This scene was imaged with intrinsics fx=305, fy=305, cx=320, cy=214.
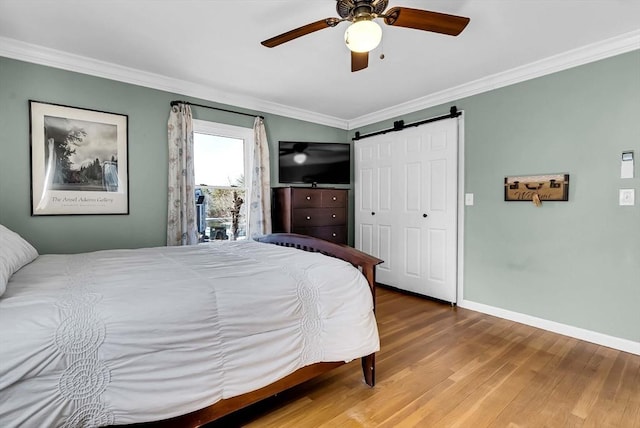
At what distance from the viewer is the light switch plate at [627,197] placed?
240cm

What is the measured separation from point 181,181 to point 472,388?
3.14m

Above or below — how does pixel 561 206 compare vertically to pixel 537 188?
below

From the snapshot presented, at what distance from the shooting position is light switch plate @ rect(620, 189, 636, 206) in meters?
2.40

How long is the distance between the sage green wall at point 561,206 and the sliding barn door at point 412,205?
0.69ft

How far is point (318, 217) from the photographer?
Result: 3922 millimetres

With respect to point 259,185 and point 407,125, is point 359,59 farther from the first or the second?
point 259,185

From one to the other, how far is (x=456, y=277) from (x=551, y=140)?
1672 mm

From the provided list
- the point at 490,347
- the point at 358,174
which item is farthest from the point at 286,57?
the point at 490,347

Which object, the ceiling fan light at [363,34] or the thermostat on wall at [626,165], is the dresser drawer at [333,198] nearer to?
the ceiling fan light at [363,34]

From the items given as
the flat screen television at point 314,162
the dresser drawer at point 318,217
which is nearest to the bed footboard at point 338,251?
the dresser drawer at point 318,217

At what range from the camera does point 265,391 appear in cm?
150

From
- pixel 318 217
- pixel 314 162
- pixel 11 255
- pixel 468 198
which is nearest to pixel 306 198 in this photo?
pixel 318 217

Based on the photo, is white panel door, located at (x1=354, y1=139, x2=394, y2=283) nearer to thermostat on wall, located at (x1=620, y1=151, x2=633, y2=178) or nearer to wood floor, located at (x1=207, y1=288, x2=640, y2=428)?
wood floor, located at (x1=207, y1=288, x2=640, y2=428)

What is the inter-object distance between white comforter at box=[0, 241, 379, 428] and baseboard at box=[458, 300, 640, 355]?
2.04m
